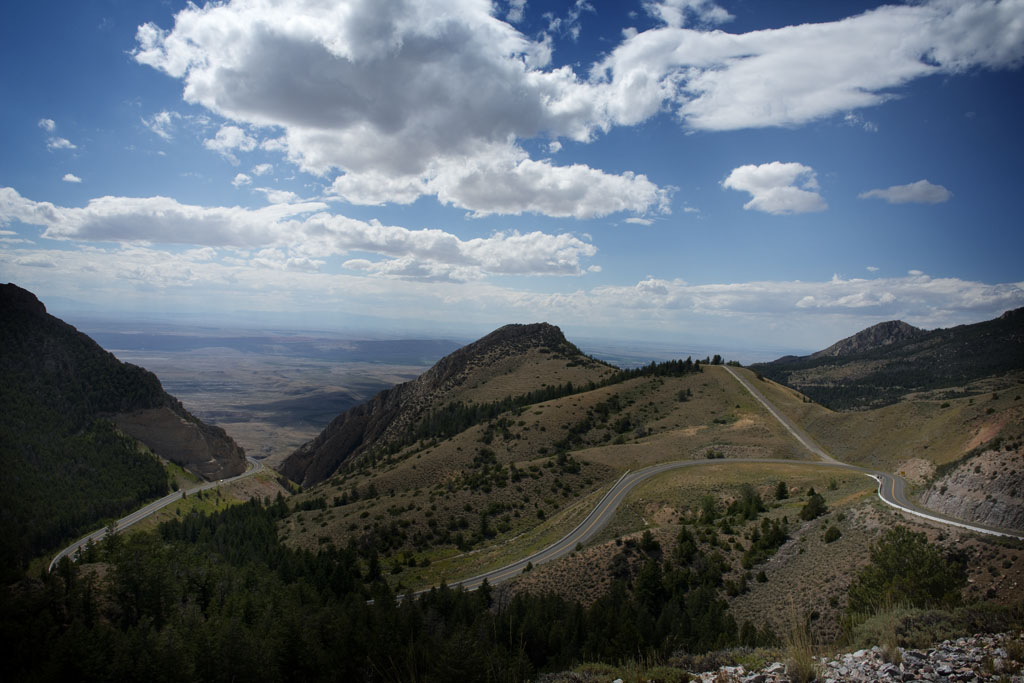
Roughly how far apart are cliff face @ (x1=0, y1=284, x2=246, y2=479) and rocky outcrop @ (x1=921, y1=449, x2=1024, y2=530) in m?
152

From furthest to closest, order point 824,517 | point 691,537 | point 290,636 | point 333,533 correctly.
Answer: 1. point 333,533
2. point 691,537
3. point 824,517
4. point 290,636

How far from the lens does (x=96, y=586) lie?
148 ft

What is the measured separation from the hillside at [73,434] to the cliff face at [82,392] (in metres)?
0.25

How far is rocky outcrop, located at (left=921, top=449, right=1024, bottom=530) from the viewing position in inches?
1157

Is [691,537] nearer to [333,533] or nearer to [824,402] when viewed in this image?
[333,533]

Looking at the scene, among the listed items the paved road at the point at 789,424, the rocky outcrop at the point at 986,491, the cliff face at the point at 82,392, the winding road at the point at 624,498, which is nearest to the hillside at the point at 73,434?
the cliff face at the point at 82,392

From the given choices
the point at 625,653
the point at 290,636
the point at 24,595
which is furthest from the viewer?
the point at 24,595

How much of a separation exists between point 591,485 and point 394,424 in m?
99.2

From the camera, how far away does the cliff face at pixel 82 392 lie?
11256 cm

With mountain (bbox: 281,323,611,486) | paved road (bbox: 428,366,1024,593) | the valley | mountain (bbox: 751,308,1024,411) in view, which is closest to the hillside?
the valley

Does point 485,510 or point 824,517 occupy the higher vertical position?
point 824,517

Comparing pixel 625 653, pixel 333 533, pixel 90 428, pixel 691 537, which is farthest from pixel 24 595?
pixel 90 428

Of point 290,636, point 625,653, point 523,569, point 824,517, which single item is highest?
point 824,517

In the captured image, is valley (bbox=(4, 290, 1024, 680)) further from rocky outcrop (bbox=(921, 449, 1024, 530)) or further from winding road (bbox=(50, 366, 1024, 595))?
winding road (bbox=(50, 366, 1024, 595))
